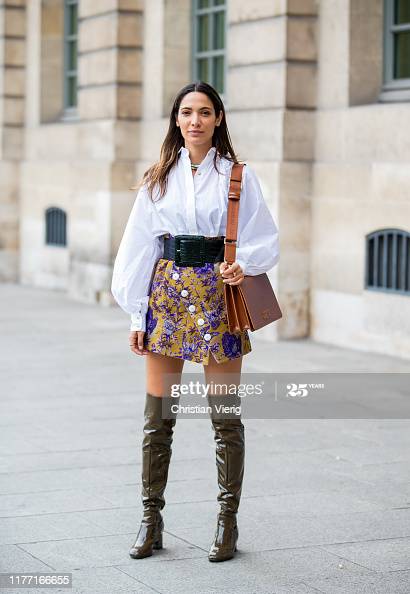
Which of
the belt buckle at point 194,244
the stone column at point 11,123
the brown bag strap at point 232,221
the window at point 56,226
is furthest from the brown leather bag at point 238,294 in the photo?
the stone column at point 11,123

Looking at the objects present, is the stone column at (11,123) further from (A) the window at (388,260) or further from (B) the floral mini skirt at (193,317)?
(B) the floral mini skirt at (193,317)

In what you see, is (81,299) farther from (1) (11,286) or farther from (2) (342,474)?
(2) (342,474)

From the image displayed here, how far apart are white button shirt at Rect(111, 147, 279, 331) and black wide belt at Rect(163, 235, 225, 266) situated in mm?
45

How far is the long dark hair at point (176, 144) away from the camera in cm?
534

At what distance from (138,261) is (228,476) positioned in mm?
1013

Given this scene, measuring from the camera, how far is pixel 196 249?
526 centimetres

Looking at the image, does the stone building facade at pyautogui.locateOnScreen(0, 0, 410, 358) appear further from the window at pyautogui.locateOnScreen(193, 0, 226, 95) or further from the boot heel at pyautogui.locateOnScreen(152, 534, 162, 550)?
the boot heel at pyautogui.locateOnScreen(152, 534, 162, 550)

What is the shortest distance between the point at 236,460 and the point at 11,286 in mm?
13737

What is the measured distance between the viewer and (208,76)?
15.0 meters

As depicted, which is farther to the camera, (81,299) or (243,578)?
(81,299)

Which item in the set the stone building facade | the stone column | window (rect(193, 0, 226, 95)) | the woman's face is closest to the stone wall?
the stone building facade

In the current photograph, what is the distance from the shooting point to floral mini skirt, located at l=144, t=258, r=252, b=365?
530 centimetres

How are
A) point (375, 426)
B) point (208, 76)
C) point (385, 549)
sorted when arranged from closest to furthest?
1. point (385, 549)
2. point (375, 426)
3. point (208, 76)

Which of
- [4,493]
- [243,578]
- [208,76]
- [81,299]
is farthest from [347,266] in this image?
[243,578]
